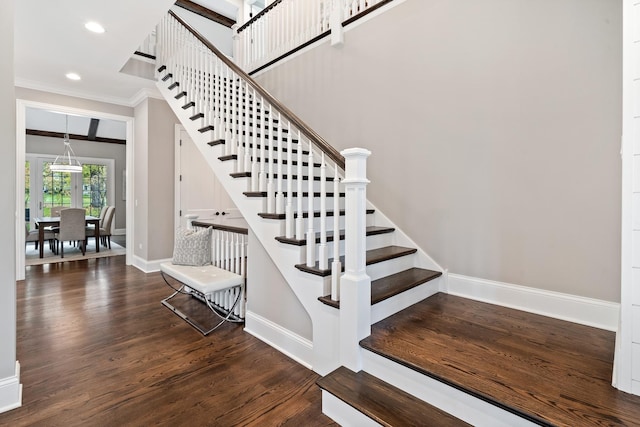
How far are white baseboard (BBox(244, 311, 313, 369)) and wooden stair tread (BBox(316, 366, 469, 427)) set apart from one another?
1.58 ft

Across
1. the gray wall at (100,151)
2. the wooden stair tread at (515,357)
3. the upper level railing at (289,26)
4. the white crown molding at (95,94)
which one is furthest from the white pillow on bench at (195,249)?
the gray wall at (100,151)

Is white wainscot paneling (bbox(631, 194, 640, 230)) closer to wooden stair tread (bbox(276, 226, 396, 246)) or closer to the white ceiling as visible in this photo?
wooden stair tread (bbox(276, 226, 396, 246))

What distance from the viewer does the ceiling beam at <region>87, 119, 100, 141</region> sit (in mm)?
7963

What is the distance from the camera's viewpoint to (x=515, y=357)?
160cm

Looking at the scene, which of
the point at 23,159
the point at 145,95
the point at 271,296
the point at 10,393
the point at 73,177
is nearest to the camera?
the point at 10,393

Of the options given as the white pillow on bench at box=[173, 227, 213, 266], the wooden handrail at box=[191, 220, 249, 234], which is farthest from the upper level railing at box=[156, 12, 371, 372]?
the white pillow on bench at box=[173, 227, 213, 266]

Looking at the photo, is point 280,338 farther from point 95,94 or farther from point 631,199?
point 95,94

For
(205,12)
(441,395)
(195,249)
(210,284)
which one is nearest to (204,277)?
(210,284)

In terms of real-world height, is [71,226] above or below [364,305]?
above

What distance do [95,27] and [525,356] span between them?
14.3 ft

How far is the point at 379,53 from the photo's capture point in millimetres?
3061

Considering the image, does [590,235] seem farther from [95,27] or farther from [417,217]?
[95,27]

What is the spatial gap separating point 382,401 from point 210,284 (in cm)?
175

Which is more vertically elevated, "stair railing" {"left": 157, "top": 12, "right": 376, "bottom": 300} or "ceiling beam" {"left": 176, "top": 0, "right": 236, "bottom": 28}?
"ceiling beam" {"left": 176, "top": 0, "right": 236, "bottom": 28}
